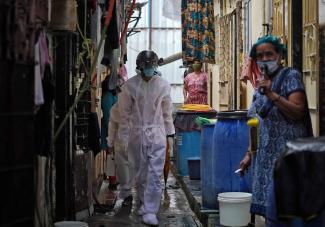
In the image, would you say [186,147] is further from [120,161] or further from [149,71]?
[149,71]

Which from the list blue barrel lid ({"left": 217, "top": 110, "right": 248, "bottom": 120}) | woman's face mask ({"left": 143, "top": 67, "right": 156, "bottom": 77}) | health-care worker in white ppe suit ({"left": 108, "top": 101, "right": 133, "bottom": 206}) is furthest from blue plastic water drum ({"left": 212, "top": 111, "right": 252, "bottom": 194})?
health-care worker in white ppe suit ({"left": 108, "top": 101, "right": 133, "bottom": 206})

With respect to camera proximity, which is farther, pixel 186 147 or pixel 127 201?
pixel 186 147

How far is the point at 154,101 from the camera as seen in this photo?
770 cm

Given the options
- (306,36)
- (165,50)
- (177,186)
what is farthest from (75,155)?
(165,50)

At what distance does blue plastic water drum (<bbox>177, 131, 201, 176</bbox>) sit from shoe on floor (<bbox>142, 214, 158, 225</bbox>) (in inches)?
140

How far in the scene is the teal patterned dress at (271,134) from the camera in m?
4.69

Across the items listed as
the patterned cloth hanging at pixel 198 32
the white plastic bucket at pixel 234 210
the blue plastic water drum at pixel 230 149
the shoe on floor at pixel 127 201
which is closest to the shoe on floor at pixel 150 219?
the blue plastic water drum at pixel 230 149

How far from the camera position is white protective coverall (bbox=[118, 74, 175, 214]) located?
24.7ft

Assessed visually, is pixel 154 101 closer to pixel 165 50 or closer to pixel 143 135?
pixel 143 135

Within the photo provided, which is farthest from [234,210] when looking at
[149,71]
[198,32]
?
[198,32]

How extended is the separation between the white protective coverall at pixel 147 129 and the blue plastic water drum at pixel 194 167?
2.38 metres

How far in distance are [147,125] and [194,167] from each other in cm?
277

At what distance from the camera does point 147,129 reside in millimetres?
7621

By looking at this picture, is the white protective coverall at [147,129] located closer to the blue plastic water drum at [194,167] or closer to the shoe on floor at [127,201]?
the shoe on floor at [127,201]
